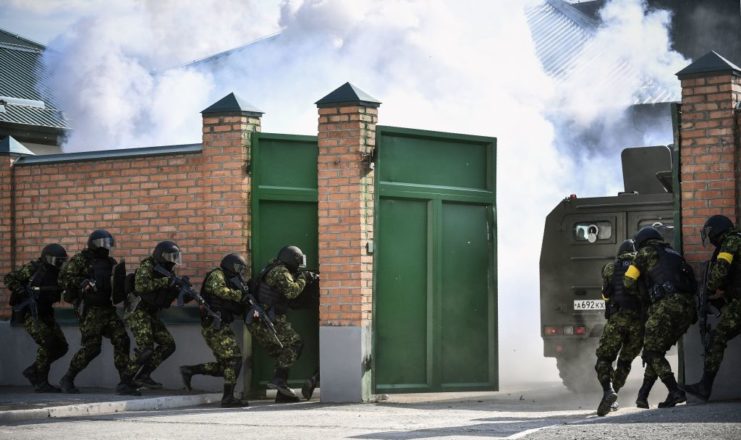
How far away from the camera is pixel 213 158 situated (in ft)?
46.4

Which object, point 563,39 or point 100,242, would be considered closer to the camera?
point 100,242

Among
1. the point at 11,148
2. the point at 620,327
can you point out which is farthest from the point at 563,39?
the point at 620,327

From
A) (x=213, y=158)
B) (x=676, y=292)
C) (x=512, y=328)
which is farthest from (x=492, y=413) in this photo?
(x=512, y=328)

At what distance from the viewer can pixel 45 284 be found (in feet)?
46.5

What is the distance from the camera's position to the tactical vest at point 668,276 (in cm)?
1170

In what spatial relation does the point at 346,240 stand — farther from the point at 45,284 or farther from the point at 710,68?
the point at 710,68

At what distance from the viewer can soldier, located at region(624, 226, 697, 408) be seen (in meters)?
11.7

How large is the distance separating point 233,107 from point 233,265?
189 cm

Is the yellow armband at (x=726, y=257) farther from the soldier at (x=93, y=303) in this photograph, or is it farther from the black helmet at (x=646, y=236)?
the soldier at (x=93, y=303)

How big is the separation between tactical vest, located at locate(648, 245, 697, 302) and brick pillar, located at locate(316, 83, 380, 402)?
308cm

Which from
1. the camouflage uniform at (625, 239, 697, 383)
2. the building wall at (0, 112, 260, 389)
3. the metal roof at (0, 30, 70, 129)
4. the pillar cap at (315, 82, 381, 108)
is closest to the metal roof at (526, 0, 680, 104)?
the metal roof at (0, 30, 70, 129)

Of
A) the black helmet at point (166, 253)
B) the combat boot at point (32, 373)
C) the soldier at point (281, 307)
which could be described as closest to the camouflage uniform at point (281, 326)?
the soldier at point (281, 307)

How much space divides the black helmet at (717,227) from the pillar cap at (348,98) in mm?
3713

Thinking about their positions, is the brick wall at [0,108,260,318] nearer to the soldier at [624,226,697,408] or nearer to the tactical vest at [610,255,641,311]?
the tactical vest at [610,255,641,311]
